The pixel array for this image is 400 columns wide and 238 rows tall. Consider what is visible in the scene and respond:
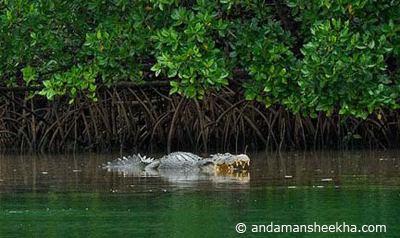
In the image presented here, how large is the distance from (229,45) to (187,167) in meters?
2.62

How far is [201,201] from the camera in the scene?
10.2m

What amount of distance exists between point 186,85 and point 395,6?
2342 mm

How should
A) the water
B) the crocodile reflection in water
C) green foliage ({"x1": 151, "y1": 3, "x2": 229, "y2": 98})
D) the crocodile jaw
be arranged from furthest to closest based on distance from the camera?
green foliage ({"x1": 151, "y1": 3, "x2": 229, "y2": 98}) → the crocodile jaw → the crocodile reflection in water → the water

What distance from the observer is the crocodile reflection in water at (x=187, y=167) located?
538 inches

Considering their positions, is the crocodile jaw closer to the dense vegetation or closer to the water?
the water

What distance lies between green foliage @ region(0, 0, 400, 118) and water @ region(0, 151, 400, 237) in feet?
2.98

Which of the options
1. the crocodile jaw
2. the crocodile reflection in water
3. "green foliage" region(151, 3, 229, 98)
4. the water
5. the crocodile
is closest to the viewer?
the water

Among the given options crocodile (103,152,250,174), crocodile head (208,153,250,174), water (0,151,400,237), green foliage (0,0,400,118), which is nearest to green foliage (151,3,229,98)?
green foliage (0,0,400,118)

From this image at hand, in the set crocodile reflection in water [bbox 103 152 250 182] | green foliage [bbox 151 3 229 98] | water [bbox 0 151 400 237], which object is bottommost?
water [bbox 0 151 400 237]

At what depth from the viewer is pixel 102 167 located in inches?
589

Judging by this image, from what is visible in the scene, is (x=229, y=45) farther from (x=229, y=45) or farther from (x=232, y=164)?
(x=232, y=164)

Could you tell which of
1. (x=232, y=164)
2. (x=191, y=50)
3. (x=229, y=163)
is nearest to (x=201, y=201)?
(x=229, y=163)

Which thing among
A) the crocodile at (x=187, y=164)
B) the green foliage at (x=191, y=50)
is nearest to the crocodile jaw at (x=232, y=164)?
the crocodile at (x=187, y=164)

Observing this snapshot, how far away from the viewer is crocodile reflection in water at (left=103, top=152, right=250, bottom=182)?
44.8 feet
